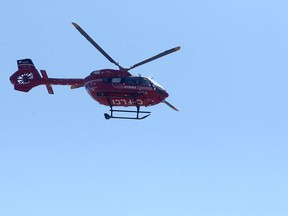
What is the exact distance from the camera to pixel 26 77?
65.0 metres

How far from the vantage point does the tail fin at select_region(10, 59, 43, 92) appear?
64688 mm

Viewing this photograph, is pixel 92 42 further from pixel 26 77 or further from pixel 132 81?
pixel 26 77

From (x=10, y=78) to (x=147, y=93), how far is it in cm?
1770

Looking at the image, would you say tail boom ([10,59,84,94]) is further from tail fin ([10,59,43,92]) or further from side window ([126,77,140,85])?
side window ([126,77,140,85])

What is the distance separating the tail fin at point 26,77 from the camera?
64.7 m

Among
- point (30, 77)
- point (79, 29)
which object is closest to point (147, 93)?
point (79, 29)

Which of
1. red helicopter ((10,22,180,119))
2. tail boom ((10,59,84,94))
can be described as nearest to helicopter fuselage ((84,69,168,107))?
red helicopter ((10,22,180,119))

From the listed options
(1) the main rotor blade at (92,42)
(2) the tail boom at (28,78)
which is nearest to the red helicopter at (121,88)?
(1) the main rotor blade at (92,42)

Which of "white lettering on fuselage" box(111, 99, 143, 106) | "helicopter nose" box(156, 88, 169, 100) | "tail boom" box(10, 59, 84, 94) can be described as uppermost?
"tail boom" box(10, 59, 84, 94)

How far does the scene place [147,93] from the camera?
5791 cm

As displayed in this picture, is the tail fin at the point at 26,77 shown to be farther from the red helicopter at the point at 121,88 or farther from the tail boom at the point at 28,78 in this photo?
the red helicopter at the point at 121,88

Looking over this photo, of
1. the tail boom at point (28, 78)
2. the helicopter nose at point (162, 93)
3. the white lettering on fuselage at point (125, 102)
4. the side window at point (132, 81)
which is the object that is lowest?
the white lettering on fuselage at point (125, 102)

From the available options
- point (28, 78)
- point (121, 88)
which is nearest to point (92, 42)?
point (121, 88)

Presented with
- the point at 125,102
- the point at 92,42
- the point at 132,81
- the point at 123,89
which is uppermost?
the point at 92,42
